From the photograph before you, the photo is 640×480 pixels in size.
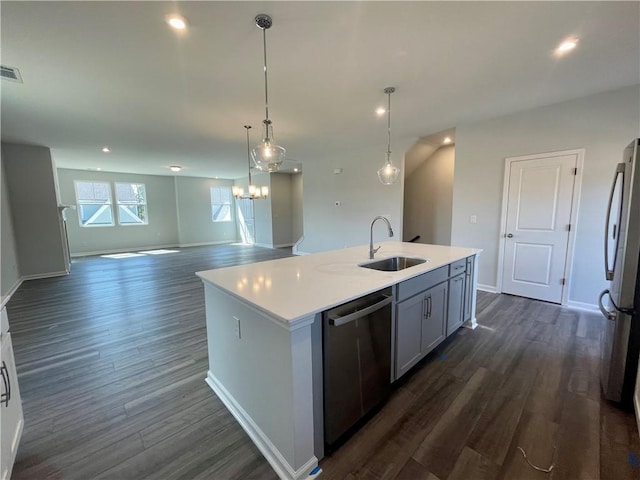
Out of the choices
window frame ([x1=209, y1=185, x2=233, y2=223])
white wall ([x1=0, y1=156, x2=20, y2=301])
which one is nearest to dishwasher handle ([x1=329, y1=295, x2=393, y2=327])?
white wall ([x1=0, y1=156, x2=20, y2=301])

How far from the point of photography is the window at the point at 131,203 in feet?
28.7

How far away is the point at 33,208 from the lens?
5348mm

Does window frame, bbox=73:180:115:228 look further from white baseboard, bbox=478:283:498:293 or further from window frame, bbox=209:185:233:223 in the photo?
white baseboard, bbox=478:283:498:293

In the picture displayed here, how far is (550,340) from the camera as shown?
2670 mm

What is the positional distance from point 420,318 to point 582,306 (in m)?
2.93

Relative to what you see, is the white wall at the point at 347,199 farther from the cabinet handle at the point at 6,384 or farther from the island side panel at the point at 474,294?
the cabinet handle at the point at 6,384

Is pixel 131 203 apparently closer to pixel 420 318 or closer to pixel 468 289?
pixel 420 318

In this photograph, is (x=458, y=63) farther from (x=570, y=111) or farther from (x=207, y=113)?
(x=207, y=113)

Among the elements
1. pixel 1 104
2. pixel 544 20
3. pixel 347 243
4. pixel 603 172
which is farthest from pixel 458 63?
pixel 1 104

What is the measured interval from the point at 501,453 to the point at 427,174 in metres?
5.46

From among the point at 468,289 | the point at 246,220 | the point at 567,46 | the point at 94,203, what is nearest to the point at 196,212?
the point at 246,220

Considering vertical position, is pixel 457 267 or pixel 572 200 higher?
pixel 572 200

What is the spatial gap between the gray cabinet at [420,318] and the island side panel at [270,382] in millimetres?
856

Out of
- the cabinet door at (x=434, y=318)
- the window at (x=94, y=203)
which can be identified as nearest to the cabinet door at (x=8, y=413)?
the cabinet door at (x=434, y=318)
